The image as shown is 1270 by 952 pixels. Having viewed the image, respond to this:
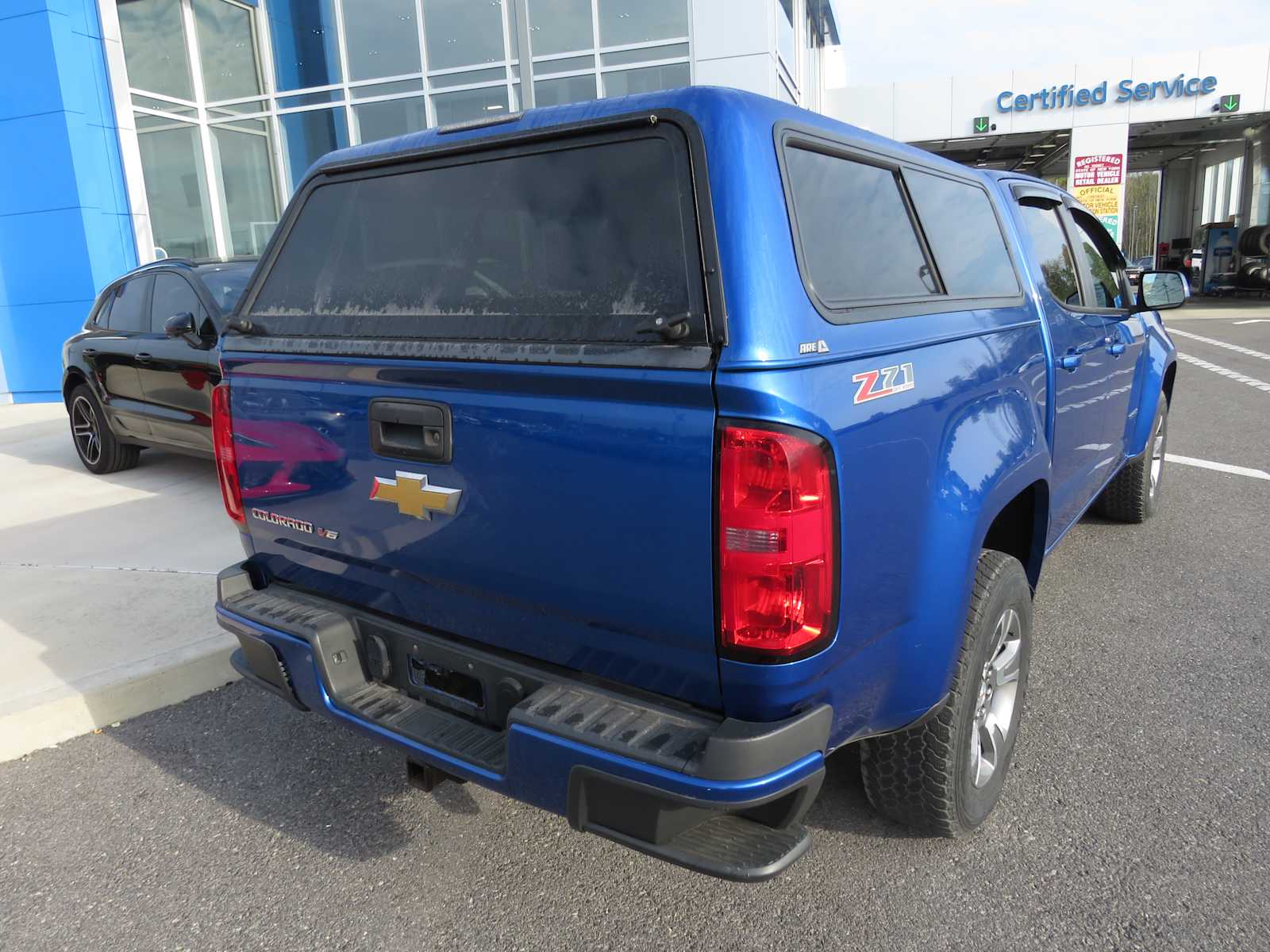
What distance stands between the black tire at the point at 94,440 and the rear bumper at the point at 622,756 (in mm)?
6258

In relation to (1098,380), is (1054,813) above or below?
below

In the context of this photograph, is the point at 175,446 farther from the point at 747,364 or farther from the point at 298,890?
the point at 747,364

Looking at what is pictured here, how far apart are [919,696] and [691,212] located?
4.14ft

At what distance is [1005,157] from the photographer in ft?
106

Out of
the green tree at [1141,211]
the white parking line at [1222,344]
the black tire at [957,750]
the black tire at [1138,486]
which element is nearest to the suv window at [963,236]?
the black tire at [957,750]

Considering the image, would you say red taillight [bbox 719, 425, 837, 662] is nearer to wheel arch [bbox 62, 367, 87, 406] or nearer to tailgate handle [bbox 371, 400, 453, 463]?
tailgate handle [bbox 371, 400, 453, 463]

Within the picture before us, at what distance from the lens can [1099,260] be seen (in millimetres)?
4488

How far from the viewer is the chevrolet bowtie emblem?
7.45ft

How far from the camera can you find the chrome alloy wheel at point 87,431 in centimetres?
773

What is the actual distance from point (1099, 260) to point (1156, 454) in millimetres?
1688

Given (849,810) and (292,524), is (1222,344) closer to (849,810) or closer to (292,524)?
Result: (849,810)

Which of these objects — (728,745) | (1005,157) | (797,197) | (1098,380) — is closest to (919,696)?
(728,745)

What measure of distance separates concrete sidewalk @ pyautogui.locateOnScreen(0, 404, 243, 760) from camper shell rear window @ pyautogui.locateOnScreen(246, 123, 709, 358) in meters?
1.76

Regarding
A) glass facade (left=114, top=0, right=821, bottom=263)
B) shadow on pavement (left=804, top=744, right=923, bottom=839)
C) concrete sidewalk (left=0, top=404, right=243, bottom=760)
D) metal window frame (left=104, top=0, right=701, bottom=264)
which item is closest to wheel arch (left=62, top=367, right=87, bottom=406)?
concrete sidewalk (left=0, top=404, right=243, bottom=760)
